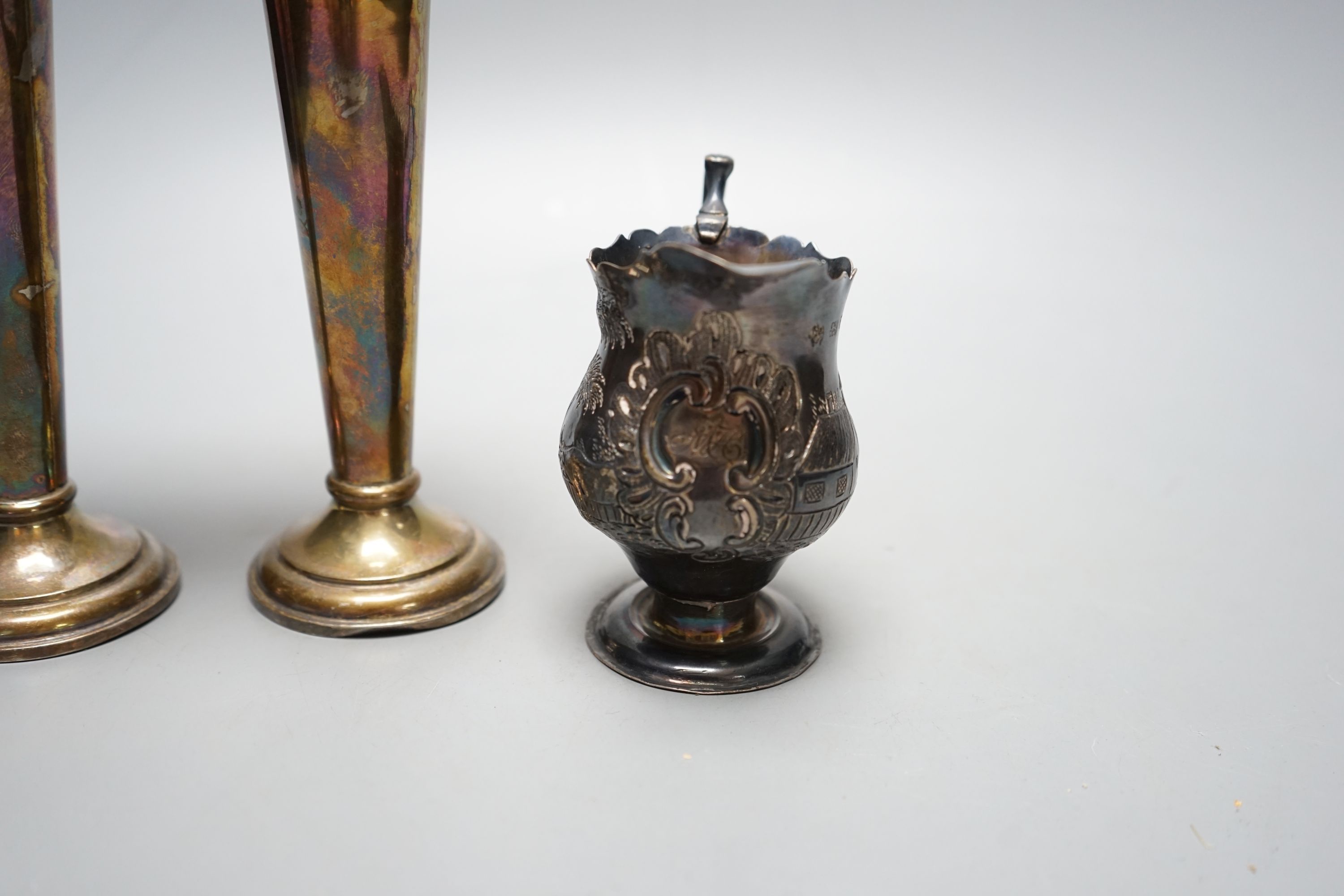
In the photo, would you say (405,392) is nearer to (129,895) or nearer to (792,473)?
(792,473)

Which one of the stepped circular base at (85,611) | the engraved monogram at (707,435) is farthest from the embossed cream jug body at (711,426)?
the stepped circular base at (85,611)

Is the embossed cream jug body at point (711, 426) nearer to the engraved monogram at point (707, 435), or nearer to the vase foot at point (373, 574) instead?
the engraved monogram at point (707, 435)

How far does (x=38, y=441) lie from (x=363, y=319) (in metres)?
0.39

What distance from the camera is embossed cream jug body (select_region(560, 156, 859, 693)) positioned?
4.01 ft

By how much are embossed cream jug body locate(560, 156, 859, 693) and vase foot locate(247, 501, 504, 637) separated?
25 centimetres

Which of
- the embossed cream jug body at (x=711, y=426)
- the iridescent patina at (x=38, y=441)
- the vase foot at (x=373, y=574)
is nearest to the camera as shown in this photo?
the embossed cream jug body at (x=711, y=426)

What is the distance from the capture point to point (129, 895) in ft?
3.44

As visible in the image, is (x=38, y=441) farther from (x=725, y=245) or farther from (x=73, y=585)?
(x=725, y=245)

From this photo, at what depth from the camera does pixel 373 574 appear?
4.92 ft

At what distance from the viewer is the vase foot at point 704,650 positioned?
1364mm

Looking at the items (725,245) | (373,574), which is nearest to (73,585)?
(373,574)

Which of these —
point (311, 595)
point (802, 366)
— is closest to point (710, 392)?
point (802, 366)

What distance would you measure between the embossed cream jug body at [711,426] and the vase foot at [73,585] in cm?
54

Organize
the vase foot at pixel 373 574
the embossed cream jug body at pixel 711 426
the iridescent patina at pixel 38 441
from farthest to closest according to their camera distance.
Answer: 1. the vase foot at pixel 373 574
2. the iridescent patina at pixel 38 441
3. the embossed cream jug body at pixel 711 426
